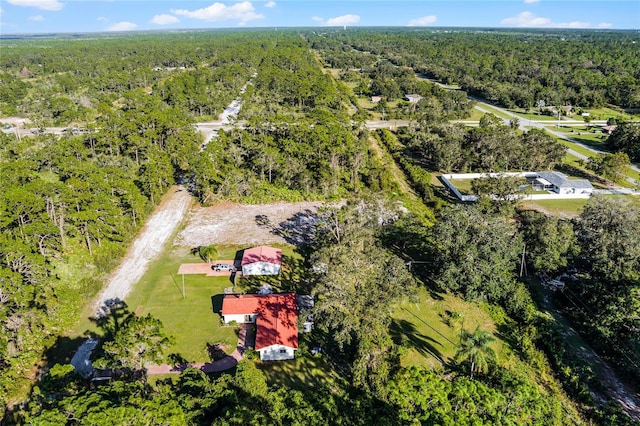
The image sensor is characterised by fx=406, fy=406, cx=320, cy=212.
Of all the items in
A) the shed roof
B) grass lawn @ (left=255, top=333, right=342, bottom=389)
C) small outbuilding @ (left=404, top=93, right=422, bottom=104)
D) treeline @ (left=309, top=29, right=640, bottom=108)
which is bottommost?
grass lawn @ (left=255, top=333, right=342, bottom=389)

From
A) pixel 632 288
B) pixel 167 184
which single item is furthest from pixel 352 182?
pixel 632 288

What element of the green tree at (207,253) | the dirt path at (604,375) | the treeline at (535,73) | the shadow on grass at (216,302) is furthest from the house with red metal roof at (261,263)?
the treeline at (535,73)

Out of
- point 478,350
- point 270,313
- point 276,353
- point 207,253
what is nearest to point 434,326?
point 478,350

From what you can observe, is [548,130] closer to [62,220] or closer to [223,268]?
[223,268]

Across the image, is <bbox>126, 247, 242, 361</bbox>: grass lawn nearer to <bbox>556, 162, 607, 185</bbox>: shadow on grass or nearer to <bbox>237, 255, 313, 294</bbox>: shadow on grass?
<bbox>237, 255, 313, 294</bbox>: shadow on grass

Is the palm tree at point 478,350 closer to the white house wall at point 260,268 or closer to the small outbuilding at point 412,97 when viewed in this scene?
the white house wall at point 260,268

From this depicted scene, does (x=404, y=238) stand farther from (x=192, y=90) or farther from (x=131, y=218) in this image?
(x=192, y=90)

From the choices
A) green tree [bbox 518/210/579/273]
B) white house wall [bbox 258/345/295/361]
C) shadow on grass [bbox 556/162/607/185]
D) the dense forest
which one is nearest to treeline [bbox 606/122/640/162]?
the dense forest

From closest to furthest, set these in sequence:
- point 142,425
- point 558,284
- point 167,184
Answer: point 142,425
point 558,284
point 167,184
